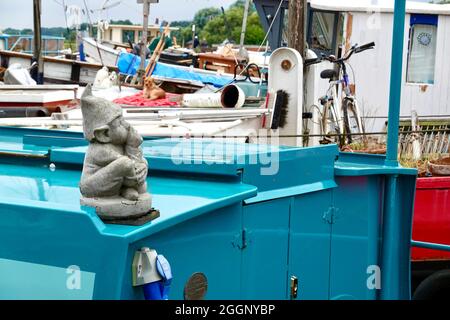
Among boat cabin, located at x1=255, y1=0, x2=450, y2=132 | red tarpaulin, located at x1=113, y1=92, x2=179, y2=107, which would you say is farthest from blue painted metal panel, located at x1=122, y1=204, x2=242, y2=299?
boat cabin, located at x1=255, y1=0, x2=450, y2=132

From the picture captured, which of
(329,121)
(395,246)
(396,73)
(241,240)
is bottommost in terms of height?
(395,246)

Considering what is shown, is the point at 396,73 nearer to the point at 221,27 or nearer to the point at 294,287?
the point at 294,287

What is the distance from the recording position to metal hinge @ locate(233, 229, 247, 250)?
414cm

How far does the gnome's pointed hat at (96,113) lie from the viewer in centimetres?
332

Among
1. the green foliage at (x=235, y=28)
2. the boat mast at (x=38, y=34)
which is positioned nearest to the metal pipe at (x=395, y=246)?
the boat mast at (x=38, y=34)

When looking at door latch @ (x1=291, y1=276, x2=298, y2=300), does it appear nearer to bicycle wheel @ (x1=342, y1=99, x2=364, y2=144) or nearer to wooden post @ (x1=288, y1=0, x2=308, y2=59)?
bicycle wheel @ (x1=342, y1=99, x2=364, y2=144)

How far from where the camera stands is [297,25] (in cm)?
998

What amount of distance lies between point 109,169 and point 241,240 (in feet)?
3.74

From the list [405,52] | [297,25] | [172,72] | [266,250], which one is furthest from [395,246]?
[172,72]

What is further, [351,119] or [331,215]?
[351,119]

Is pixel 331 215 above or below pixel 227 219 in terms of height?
below

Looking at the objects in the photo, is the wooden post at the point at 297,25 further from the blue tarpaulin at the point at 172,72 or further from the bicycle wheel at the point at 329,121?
the blue tarpaulin at the point at 172,72

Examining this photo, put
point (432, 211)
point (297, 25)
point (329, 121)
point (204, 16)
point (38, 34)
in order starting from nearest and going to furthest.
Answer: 1. point (432, 211)
2. point (297, 25)
3. point (329, 121)
4. point (38, 34)
5. point (204, 16)

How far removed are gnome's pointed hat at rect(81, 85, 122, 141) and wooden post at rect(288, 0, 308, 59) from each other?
686cm
